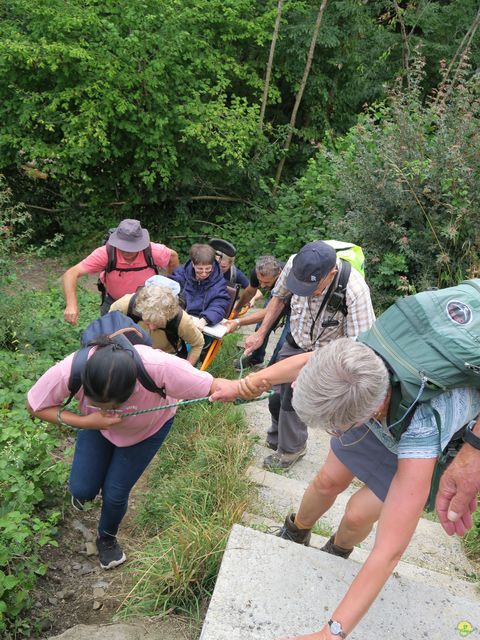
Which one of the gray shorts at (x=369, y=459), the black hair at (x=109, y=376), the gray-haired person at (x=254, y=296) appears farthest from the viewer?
the gray-haired person at (x=254, y=296)

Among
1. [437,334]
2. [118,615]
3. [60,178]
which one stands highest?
[437,334]

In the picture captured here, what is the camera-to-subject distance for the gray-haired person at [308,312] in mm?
3434

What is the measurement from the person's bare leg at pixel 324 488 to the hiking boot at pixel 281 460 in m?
1.47

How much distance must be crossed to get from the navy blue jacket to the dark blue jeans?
5.71 feet

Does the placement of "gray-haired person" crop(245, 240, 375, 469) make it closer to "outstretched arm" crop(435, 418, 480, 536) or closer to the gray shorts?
the gray shorts

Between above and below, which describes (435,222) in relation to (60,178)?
above

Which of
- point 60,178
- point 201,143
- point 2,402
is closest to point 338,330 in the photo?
point 2,402

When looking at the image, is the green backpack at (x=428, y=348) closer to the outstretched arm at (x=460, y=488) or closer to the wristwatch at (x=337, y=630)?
the outstretched arm at (x=460, y=488)

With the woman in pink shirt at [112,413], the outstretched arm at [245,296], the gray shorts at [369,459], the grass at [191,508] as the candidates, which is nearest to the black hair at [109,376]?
the woman in pink shirt at [112,413]

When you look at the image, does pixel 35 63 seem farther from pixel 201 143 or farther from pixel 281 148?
pixel 281 148

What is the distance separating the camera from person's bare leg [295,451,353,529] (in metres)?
2.57

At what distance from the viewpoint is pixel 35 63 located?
9.39 m

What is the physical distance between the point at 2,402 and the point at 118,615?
1.89 meters

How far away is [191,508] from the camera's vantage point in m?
3.17
